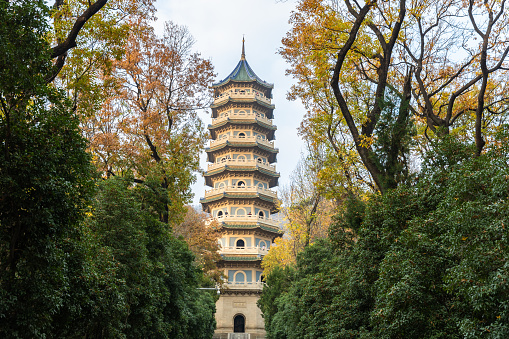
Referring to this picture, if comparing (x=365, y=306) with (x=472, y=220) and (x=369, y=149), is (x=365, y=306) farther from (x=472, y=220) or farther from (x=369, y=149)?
(x=472, y=220)

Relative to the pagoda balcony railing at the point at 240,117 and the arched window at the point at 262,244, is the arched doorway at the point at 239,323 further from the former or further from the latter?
the pagoda balcony railing at the point at 240,117

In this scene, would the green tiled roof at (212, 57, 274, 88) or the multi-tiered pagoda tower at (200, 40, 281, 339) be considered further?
the green tiled roof at (212, 57, 274, 88)

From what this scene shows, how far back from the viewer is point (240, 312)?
36.2 m

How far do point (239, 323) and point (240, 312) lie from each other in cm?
116

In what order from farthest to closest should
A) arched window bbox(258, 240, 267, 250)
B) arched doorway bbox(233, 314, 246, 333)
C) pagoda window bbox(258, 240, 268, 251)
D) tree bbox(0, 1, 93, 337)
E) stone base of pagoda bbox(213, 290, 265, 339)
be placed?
arched window bbox(258, 240, 267, 250) < pagoda window bbox(258, 240, 268, 251) < arched doorway bbox(233, 314, 246, 333) < stone base of pagoda bbox(213, 290, 265, 339) < tree bbox(0, 1, 93, 337)

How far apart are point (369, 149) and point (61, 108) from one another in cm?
674

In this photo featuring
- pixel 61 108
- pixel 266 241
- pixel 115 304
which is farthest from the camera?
pixel 266 241

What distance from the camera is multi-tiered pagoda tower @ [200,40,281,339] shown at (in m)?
36.3

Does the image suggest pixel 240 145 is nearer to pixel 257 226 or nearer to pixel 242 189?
pixel 242 189

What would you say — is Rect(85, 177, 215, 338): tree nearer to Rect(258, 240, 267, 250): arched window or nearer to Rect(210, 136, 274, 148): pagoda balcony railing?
Rect(258, 240, 267, 250): arched window

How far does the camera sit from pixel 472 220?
6238 mm

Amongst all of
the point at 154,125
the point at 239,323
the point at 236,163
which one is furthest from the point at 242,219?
the point at 154,125

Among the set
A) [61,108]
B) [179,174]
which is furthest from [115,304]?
[179,174]

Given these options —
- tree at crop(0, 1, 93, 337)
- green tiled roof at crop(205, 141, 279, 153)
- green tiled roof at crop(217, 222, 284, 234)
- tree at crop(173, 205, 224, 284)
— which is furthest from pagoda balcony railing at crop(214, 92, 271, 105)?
tree at crop(0, 1, 93, 337)
